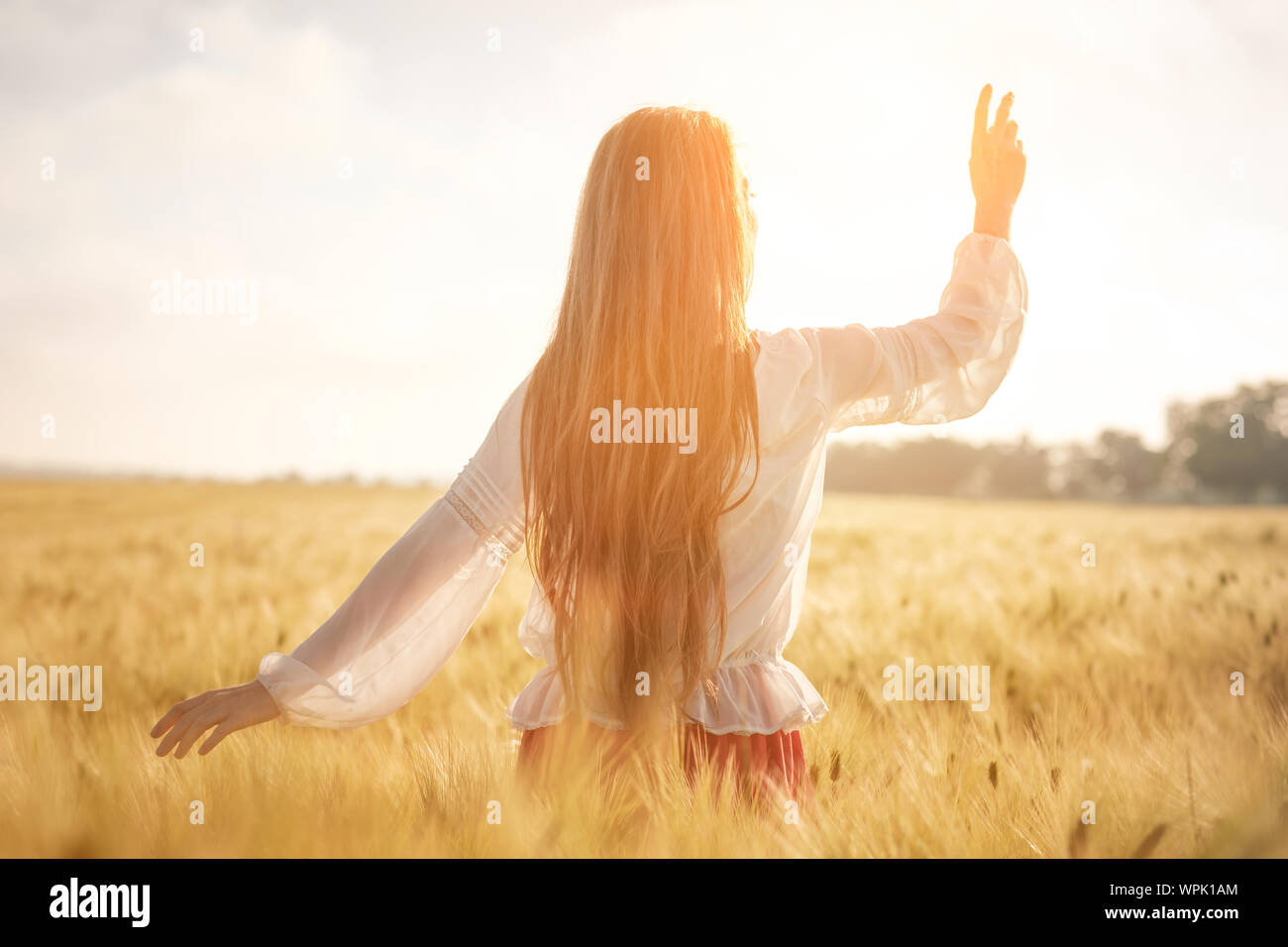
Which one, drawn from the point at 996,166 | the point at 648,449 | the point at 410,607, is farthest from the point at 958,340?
the point at 410,607

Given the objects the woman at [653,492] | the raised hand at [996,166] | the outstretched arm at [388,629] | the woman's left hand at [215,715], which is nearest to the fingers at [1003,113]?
the raised hand at [996,166]

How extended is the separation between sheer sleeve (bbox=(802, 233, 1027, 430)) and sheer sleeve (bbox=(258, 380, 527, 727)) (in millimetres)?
550

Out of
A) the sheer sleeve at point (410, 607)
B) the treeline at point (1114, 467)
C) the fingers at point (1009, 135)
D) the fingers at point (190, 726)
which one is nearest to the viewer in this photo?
the fingers at point (190, 726)

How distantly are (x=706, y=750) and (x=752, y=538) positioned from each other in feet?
1.23

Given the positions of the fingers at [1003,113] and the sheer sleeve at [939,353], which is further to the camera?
the fingers at [1003,113]

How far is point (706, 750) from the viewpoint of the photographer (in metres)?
1.45

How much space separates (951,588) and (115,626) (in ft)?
12.8

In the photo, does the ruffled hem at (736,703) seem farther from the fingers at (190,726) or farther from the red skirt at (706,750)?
the fingers at (190,726)

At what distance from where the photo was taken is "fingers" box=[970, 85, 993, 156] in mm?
1583

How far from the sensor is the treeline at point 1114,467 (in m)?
32.0

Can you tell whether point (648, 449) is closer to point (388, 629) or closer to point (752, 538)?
point (752, 538)

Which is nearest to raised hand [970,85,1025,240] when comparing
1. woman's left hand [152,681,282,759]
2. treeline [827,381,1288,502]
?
woman's left hand [152,681,282,759]

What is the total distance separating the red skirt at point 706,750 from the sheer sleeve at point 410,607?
0.89 ft

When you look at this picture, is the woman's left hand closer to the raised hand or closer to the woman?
the woman
